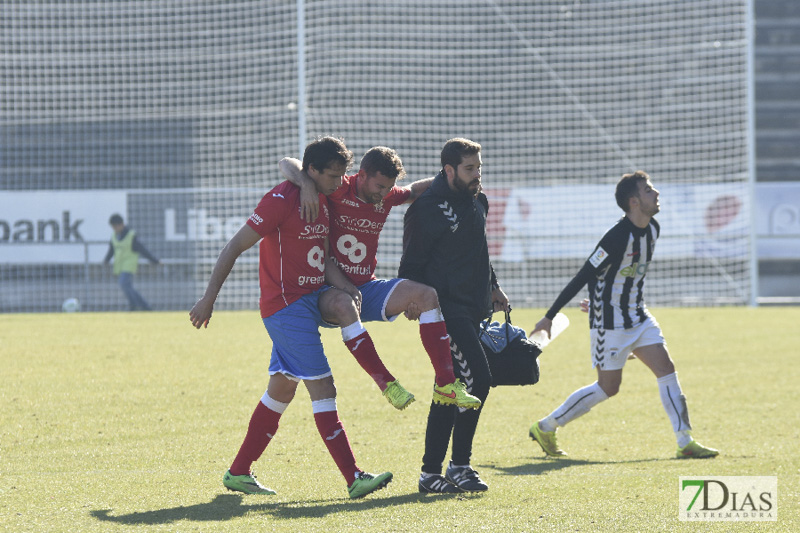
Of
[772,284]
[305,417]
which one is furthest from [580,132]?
[305,417]

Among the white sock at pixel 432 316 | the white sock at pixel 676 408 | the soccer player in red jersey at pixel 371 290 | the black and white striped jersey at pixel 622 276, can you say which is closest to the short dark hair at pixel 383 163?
the soccer player in red jersey at pixel 371 290

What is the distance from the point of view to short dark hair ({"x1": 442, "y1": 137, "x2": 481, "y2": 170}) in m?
4.54

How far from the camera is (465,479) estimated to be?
4.59m

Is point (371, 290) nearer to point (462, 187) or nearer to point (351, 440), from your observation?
point (462, 187)

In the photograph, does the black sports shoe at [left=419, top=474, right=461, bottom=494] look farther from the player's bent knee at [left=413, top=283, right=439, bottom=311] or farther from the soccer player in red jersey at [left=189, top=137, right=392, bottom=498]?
the player's bent knee at [left=413, top=283, right=439, bottom=311]

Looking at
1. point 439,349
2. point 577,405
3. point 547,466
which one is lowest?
point 547,466

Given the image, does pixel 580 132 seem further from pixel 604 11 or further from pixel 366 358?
pixel 366 358

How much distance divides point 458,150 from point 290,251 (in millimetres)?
893

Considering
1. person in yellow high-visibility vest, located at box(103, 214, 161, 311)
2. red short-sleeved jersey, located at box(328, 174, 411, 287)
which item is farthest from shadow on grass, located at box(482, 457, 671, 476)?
person in yellow high-visibility vest, located at box(103, 214, 161, 311)

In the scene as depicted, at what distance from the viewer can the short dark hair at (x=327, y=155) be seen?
447cm

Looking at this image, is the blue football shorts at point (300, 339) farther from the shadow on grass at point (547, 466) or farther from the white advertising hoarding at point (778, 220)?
the white advertising hoarding at point (778, 220)

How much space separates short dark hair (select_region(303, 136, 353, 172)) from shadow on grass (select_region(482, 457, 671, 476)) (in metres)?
1.89

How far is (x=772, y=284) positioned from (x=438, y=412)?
1937 cm

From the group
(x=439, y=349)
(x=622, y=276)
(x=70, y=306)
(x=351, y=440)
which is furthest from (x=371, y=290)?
(x=70, y=306)
